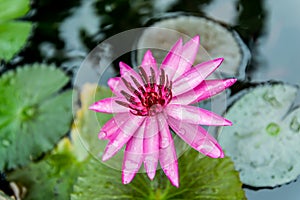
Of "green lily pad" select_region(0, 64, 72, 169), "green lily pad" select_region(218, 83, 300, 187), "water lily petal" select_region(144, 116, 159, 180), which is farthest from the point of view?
"green lily pad" select_region(0, 64, 72, 169)

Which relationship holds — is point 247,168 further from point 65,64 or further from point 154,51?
point 65,64

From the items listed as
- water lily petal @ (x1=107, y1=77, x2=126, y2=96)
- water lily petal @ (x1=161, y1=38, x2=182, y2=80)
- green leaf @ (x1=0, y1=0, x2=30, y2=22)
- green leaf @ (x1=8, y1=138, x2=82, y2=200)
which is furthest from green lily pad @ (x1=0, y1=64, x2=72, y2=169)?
water lily petal @ (x1=161, y1=38, x2=182, y2=80)

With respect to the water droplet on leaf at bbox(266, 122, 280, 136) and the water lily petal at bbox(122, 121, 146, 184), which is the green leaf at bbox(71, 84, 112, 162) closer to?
the water lily petal at bbox(122, 121, 146, 184)

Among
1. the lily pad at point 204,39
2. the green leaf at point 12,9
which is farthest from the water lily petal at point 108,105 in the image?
the green leaf at point 12,9

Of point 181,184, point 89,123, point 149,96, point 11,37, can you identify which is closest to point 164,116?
point 149,96

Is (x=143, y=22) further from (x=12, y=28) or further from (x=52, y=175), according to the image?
(x=52, y=175)

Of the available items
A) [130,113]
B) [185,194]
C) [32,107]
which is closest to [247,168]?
[185,194]

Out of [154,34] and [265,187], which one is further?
[154,34]
